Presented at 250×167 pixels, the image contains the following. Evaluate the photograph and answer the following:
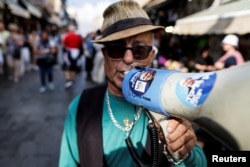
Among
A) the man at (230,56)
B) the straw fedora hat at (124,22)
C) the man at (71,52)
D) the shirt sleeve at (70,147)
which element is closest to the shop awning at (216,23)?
the man at (230,56)

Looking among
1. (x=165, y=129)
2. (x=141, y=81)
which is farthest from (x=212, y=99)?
(x=165, y=129)

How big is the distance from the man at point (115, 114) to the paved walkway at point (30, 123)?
2.67 metres

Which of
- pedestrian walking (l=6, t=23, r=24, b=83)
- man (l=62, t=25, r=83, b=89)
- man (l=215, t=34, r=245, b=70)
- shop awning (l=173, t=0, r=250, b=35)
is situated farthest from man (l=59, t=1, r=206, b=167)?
pedestrian walking (l=6, t=23, r=24, b=83)

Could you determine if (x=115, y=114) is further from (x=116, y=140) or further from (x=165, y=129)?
(x=165, y=129)

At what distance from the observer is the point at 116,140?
1380 mm

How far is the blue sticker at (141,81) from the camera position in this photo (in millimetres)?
904

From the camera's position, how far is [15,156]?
163 inches

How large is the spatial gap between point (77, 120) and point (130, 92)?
0.48m

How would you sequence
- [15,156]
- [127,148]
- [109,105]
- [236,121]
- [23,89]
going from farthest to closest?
[23,89] < [15,156] < [109,105] < [127,148] < [236,121]

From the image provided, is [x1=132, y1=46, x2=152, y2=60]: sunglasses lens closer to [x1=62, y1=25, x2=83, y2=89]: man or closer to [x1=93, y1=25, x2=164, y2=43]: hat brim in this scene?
[x1=93, y1=25, x2=164, y2=43]: hat brim

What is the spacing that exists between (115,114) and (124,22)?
0.39 metres

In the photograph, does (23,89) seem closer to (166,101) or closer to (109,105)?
(109,105)

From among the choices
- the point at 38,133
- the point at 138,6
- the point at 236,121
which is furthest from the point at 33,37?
the point at 236,121

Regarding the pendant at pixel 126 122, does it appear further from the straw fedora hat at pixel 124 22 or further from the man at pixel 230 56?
the man at pixel 230 56
